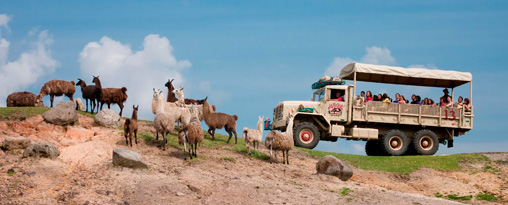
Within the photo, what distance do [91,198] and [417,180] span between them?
1308 cm

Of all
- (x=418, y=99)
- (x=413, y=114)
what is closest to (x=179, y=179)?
(x=413, y=114)

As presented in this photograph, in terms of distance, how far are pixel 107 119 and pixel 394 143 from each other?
13680mm

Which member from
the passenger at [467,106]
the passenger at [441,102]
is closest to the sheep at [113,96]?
the passenger at [441,102]

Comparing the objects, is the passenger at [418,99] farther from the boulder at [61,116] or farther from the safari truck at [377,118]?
the boulder at [61,116]

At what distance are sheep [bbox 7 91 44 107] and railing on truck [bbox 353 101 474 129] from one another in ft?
52.9

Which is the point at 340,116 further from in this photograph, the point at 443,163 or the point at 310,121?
the point at 443,163

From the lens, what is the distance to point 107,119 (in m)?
20.3

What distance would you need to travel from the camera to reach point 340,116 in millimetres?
23484

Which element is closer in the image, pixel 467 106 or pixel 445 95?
pixel 467 106

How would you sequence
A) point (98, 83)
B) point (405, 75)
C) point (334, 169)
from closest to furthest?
point (334, 169) → point (98, 83) → point (405, 75)

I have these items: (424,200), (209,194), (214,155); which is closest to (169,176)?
(209,194)

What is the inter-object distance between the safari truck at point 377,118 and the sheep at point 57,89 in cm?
1054

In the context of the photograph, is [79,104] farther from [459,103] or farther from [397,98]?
[459,103]

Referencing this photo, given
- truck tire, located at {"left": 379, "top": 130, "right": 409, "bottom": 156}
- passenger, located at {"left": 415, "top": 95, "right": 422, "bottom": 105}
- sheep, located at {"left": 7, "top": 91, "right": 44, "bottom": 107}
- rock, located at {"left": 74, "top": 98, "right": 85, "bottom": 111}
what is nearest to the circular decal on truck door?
truck tire, located at {"left": 379, "top": 130, "right": 409, "bottom": 156}
